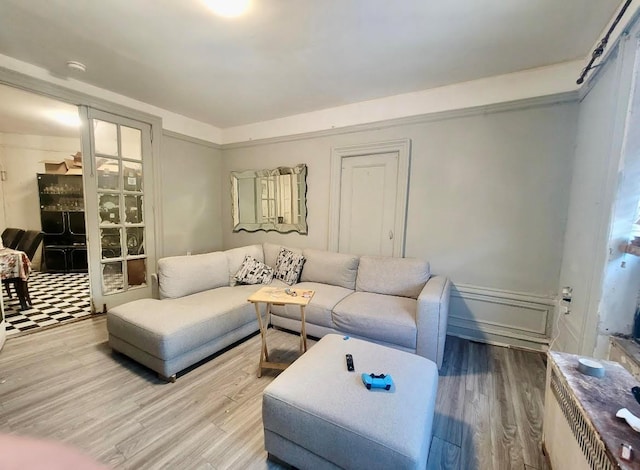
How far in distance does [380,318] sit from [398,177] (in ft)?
5.28

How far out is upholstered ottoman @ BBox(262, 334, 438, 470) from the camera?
1.08 metres

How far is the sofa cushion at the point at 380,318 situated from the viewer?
2172 millimetres

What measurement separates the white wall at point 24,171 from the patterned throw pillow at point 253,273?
495 centimetres

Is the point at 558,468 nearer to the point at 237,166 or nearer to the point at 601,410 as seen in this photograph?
the point at 601,410

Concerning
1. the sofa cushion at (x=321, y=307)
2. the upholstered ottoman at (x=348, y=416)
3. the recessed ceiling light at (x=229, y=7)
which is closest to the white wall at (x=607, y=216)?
the upholstered ottoman at (x=348, y=416)

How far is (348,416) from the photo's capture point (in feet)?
3.85

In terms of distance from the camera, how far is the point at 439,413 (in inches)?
68.2

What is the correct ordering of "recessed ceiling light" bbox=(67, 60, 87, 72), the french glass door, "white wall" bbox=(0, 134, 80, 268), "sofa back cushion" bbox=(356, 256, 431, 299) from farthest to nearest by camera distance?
"white wall" bbox=(0, 134, 80, 268)
the french glass door
"sofa back cushion" bbox=(356, 256, 431, 299)
"recessed ceiling light" bbox=(67, 60, 87, 72)

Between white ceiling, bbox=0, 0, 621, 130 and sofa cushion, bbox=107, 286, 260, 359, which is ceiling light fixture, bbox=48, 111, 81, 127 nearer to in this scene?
white ceiling, bbox=0, 0, 621, 130

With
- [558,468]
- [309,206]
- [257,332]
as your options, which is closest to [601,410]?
[558,468]

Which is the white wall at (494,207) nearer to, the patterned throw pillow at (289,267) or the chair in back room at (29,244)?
the patterned throw pillow at (289,267)

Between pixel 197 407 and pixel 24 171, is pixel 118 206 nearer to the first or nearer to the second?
pixel 197 407

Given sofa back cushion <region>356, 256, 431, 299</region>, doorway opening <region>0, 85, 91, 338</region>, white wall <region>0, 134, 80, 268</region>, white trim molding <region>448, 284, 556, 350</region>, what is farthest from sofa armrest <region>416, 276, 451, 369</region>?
white wall <region>0, 134, 80, 268</region>

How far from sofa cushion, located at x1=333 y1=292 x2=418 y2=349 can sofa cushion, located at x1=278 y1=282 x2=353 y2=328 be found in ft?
0.24
